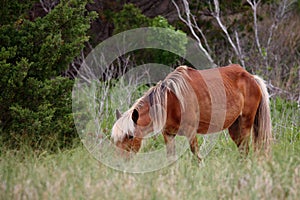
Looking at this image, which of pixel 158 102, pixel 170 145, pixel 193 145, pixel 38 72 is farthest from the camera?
pixel 38 72

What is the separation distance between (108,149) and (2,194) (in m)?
1.67

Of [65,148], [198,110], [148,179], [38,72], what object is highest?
[38,72]

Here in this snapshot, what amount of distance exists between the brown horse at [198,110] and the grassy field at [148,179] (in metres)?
0.60

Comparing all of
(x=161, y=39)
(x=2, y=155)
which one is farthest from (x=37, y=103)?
(x=161, y=39)

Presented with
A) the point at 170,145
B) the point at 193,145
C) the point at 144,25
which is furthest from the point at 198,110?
the point at 144,25

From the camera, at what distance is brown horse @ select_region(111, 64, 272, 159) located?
18.5 ft

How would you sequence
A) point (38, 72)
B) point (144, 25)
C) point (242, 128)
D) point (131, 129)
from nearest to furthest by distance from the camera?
point (131, 129) → point (38, 72) → point (242, 128) → point (144, 25)

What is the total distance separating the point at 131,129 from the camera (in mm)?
5473

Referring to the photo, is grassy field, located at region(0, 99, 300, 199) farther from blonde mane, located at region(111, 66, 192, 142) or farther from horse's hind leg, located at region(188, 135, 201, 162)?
horse's hind leg, located at region(188, 135, 201, 162)

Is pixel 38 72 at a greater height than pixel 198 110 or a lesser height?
greater

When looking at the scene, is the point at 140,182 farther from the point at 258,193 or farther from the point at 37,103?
the point at 37,103

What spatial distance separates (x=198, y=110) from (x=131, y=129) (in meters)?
1.06

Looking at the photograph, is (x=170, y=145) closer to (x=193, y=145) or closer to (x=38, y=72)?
(x=193, y=145)

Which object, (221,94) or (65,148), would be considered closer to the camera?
(65,148)
